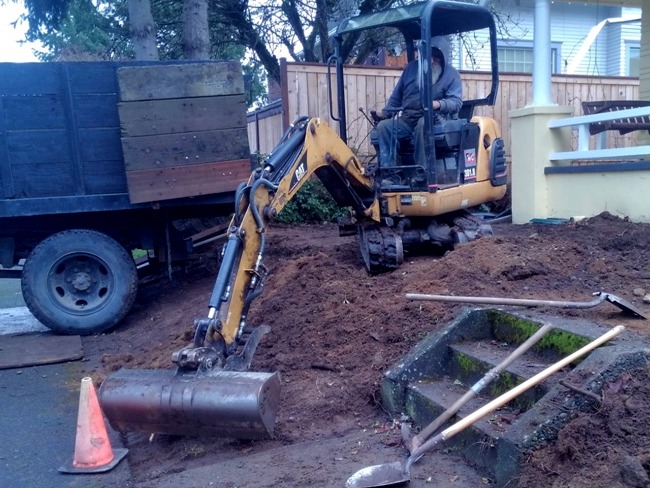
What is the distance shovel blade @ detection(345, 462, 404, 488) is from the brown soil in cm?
31

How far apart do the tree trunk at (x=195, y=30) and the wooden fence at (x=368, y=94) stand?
5.03ft

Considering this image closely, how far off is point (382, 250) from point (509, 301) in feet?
7.44

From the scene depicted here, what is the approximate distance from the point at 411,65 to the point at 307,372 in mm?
3835

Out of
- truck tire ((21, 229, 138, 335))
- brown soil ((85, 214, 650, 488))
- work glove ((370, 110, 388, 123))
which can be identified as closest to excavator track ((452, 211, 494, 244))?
brown soil ((85, 214, 650, 488))

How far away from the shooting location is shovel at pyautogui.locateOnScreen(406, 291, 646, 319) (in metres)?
5.02

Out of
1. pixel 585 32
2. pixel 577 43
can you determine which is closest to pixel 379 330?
pixel 577 43

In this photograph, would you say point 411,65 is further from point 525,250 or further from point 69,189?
point 69,189

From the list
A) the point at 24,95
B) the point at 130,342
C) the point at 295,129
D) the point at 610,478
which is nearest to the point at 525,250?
the point at 295,129

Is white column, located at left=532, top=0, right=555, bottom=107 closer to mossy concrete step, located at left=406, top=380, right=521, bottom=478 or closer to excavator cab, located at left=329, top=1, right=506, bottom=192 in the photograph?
excavator cab, located at left=329, top=1, right=506, bottom=192

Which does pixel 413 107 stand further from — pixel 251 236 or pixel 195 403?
pixel 195 403

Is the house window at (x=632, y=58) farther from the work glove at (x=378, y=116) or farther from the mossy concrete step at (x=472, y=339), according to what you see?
the mossy concrete step at (x=472, y=339)

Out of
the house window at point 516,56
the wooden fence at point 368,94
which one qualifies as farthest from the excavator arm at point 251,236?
the house window at point 516,56

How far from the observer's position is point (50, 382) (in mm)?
6746

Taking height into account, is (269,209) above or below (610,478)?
above
